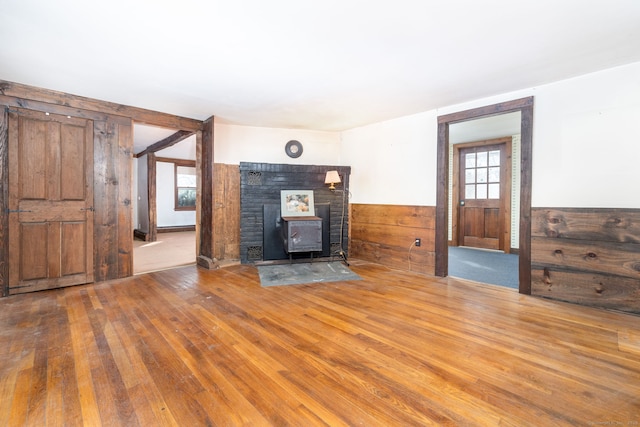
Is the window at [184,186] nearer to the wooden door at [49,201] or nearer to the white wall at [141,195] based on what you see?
the white wall at [141,195]

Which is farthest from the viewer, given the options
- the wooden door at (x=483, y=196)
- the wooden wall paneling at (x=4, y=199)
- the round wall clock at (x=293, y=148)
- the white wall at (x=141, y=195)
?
the white wall at (x=141, y=195)

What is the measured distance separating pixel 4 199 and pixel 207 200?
214 cm

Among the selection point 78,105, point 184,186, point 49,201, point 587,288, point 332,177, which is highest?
point 78,105

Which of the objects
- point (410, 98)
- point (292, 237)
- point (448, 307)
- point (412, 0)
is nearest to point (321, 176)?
point (292, 237)

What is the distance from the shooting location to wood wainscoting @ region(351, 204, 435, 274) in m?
4.06

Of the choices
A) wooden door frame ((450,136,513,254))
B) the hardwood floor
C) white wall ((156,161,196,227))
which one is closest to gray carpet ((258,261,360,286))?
the hardwood floor

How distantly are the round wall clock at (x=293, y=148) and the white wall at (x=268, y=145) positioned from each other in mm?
55

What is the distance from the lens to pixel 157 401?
4.92 feet

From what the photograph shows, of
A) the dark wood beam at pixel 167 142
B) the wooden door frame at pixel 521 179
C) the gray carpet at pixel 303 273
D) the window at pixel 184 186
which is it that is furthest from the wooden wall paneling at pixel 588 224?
the window at pixel 184 186

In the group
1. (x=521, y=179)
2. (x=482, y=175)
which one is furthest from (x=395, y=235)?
(x=482, y=175)

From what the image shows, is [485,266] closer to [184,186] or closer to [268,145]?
[268,145]

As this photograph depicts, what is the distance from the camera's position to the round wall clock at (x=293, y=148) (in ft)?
16.4

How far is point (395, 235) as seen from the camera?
4.42 m

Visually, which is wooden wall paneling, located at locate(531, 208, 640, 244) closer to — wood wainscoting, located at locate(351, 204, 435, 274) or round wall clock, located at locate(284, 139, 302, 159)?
wood wainscoting, located at locate(351, 204, 435, 274)
